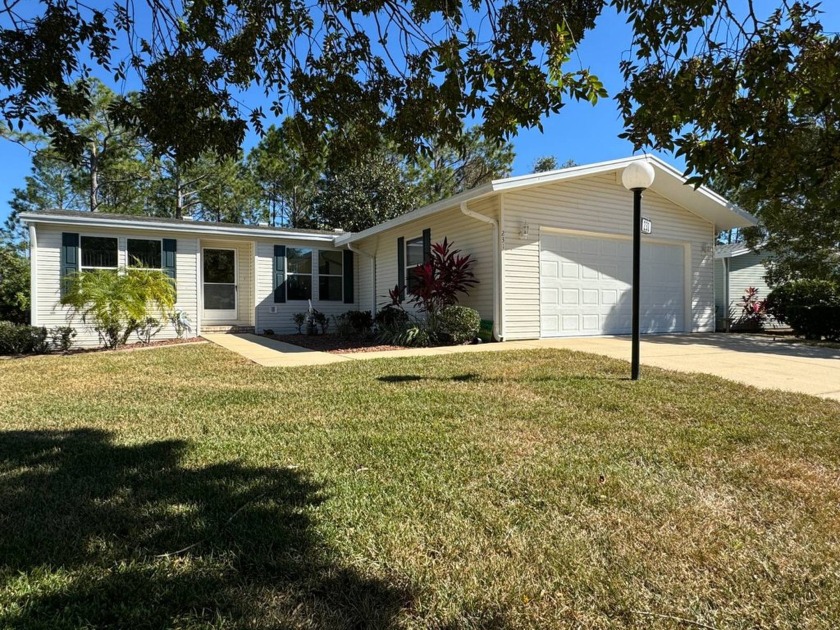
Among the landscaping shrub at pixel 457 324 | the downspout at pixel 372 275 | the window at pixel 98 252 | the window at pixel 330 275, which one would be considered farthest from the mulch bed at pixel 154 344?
the landscaping shrub at pixel 457 324

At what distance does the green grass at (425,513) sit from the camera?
175 cm

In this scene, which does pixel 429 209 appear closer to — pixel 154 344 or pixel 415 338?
pixel 415 338

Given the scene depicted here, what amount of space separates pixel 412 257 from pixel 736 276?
11816 millimetres

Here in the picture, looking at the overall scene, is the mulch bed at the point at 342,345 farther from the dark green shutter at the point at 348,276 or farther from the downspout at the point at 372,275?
the dark green shutter at the point at 348,276

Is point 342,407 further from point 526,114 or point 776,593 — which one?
point 776,593

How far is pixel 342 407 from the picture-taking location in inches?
180

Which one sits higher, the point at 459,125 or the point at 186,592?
the point at 459,125

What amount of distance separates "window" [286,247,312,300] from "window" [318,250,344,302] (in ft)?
1.07

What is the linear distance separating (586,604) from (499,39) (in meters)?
3.61

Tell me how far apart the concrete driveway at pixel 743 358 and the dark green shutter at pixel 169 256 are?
30.7ft

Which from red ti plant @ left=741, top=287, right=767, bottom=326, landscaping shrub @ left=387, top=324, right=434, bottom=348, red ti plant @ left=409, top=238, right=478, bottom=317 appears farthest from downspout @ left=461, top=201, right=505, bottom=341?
red ti plant @ left=741, top=287, right=767, bottom=326

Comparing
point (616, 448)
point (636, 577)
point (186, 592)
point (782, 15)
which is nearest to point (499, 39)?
point (782, 15)

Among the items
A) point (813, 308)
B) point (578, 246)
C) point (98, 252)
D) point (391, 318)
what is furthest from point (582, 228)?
point (98, 252)

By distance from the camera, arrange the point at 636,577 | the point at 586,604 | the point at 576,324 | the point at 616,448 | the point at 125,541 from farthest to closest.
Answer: the point at 576,324, the point at 616,448, the point at 125,541, the point at 636,577, the point at 586,604
